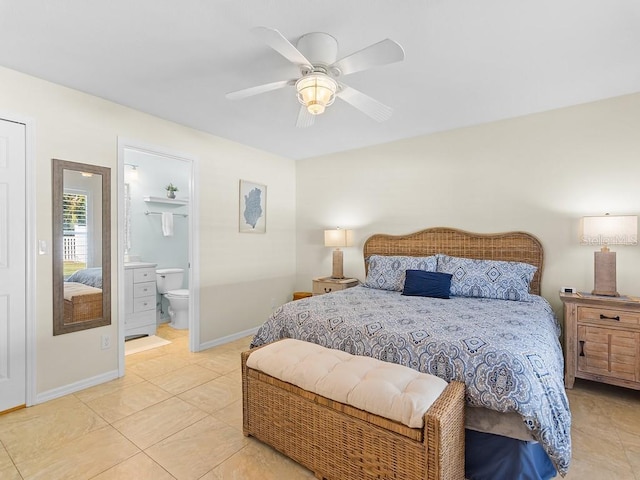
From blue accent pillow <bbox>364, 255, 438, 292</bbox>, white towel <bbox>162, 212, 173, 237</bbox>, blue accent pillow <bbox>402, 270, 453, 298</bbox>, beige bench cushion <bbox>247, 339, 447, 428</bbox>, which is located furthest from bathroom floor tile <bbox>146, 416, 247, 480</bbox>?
white towel <bbox>162, 212, 173, 237</bbox>

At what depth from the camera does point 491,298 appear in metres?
2.95

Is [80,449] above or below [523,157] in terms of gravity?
below

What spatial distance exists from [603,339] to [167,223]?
5.41m

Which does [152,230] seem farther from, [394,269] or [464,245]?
[464,245]

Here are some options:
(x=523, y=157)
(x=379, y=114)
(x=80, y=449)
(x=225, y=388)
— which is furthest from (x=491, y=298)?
(x=80, y=449)

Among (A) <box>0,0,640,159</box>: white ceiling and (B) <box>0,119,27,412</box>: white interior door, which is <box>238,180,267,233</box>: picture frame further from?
(B) <box>0,119,27,412</box>: white interior door

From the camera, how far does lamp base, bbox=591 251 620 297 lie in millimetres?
2721

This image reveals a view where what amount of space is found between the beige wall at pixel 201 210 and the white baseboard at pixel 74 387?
3 centimetres

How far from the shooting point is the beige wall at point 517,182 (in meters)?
2.90

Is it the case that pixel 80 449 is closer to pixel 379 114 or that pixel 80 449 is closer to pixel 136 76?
pixel 136 76

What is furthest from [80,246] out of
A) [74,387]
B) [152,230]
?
[152,230]

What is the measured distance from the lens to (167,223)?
5.07 metres

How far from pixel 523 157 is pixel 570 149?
38cm

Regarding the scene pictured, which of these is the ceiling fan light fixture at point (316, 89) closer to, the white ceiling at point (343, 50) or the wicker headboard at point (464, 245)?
the white ceiling at point (343, 50)
